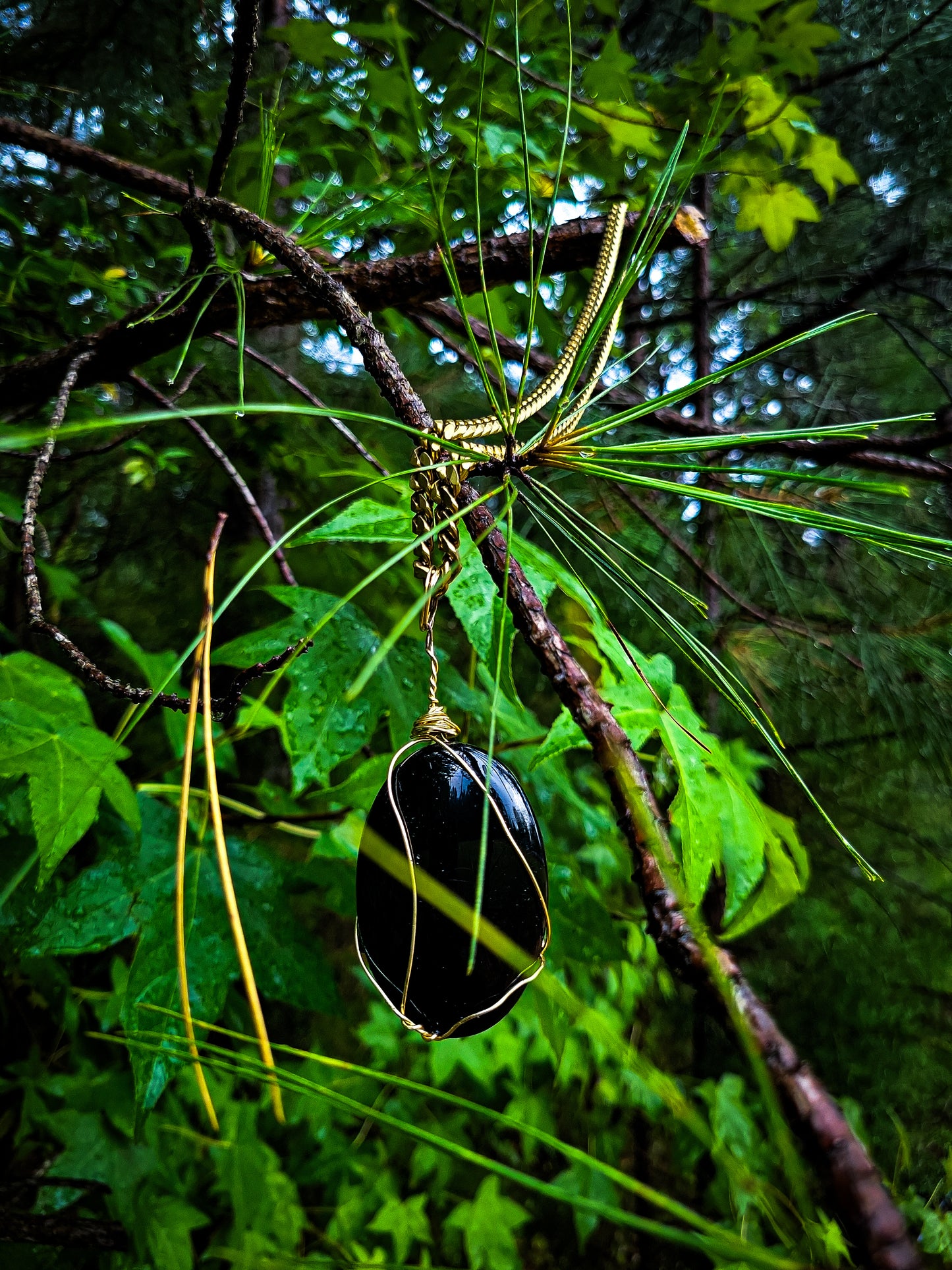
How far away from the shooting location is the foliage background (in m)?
0.63

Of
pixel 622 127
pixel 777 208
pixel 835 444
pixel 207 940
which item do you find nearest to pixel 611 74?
pixel 622 127

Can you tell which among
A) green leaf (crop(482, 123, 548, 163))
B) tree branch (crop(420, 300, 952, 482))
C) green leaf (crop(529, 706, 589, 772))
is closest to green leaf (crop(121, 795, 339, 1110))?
green leaf (crop(529, 706, 589, 772))

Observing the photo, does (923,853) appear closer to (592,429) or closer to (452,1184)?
(452,1184)

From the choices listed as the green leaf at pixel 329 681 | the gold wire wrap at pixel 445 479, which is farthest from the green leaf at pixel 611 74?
the green leaf at pixel 329 681

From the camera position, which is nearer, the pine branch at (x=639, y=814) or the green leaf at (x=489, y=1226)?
the pine branch at (x=639, y=814)

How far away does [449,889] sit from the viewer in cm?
38

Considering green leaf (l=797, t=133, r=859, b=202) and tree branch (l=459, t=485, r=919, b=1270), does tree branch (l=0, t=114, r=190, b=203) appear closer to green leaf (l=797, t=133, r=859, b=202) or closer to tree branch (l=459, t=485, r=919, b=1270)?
tree branch (l=459, t=485, r=919, b=1270)

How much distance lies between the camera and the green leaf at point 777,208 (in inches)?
37.9

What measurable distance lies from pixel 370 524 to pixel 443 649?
0.62 metres

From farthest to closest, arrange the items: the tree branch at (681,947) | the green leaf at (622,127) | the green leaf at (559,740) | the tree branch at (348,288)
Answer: the green leaf at (622,127)
the tree branch at (348,288)
the green leaf at (559,740)
the tree branch at (681,947)

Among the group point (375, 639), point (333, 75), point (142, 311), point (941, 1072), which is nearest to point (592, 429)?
point (375, 639)

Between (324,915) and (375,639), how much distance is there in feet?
5.46

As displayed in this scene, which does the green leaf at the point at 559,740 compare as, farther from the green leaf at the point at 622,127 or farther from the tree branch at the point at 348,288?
the green leaf at the point at 622,127

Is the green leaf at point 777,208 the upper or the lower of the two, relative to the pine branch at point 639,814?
upper
